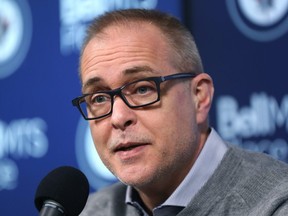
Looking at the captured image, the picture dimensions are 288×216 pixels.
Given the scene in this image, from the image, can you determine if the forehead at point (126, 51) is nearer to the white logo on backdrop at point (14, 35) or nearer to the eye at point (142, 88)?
the eye at point (142, 88)

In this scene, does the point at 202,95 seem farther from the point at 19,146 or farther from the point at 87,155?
the point at 19,146

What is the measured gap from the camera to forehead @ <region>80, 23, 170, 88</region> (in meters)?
1.19

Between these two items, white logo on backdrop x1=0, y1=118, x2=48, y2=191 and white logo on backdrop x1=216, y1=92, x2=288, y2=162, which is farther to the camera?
white logo on backdrop x1=0, y1=118, x2=48, y2=191

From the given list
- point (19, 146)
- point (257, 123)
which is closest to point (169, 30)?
point (257, 123)

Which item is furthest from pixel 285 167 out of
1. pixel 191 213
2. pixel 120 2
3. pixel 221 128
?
pixel 120 2

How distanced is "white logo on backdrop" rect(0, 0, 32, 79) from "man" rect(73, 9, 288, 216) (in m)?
1.10

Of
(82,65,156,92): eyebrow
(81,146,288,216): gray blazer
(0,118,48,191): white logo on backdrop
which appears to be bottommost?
(0,118,48,191): white logo on backdrop

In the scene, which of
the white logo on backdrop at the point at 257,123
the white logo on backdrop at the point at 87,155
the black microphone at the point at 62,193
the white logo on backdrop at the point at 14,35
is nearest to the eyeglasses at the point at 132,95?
the black microphone at the point at 62,193

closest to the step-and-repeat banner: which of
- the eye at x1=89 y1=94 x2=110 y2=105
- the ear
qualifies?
the ear

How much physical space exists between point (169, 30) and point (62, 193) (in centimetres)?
41

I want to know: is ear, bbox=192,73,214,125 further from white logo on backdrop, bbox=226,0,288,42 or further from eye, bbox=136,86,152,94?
white logo on backdrop, bbox=226,0,288,42

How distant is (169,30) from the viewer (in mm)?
1248

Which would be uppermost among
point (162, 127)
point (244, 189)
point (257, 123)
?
point (162, 127)

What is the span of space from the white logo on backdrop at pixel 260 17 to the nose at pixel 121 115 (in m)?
1.01
